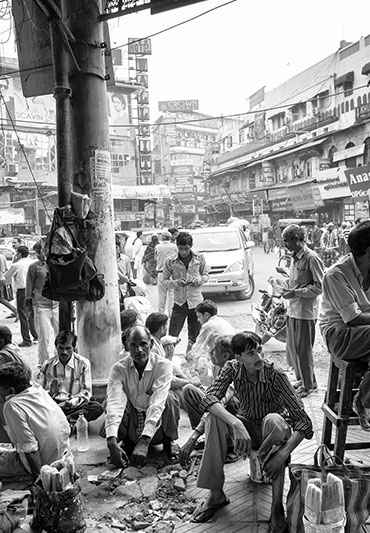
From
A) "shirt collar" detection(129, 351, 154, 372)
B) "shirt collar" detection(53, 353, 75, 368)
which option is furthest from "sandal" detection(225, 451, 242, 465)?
"shirt collar" detection(53, 353, 75, 368)

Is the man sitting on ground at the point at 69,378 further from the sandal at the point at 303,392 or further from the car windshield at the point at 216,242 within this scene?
A: the car windshield at the point at 216,242

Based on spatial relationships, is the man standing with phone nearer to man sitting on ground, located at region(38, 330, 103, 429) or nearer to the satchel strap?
the satchel strap

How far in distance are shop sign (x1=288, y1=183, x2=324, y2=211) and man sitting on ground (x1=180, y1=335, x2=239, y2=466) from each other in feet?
99.5

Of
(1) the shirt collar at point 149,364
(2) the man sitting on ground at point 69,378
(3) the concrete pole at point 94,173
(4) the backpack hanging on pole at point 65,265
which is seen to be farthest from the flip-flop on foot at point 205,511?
(4) the backpack hanging on pole at point 65,265

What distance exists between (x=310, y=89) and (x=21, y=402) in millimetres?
38776

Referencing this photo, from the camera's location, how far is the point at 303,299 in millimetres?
5461

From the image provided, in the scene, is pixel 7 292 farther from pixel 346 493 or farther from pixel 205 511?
pixel 346 493

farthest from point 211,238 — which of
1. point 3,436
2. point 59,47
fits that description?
point 3,436

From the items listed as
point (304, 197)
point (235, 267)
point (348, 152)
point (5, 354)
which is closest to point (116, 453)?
point (5, 354)

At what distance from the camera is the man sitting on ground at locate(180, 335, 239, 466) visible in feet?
11.6

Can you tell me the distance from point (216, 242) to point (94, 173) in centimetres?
820

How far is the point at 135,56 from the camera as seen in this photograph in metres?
49.8

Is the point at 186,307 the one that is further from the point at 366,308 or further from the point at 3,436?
the point at 366,308

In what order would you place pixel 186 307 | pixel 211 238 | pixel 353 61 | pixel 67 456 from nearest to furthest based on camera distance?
pixel 67 456
pixel 186 307
pixel 211 238
pixel 353 61
